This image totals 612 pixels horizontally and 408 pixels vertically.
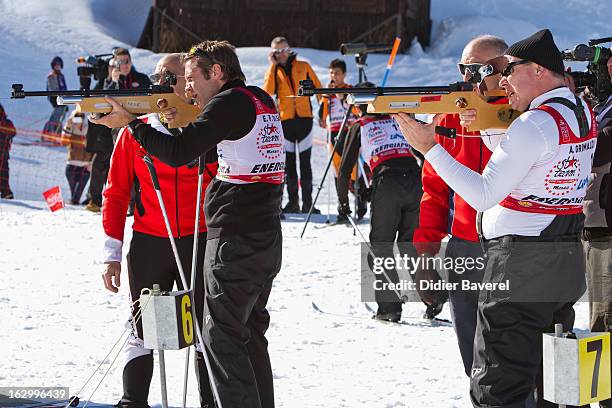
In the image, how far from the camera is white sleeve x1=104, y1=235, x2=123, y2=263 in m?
4.82

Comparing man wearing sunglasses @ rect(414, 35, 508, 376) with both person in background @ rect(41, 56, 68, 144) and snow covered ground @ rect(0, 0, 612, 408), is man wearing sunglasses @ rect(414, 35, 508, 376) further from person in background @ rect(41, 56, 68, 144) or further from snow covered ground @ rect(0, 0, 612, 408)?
person in background @ rect(41, 56, 68, 144)

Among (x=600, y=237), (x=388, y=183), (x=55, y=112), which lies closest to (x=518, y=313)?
(x=600, y=237)

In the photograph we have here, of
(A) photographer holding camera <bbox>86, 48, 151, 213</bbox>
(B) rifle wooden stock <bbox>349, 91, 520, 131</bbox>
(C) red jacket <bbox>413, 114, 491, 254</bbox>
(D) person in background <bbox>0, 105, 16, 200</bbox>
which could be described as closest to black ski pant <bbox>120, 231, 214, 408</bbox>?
(C) red jacket <bbox>413, 114, 491, 254</bbox>

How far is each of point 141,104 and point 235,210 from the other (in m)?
0.61

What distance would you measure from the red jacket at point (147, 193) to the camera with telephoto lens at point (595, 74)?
1.70m

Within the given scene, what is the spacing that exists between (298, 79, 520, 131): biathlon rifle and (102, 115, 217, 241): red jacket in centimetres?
114

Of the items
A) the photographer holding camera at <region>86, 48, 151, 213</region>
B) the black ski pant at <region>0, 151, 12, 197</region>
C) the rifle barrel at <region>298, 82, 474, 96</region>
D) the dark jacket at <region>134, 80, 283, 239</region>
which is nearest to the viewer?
the rifle barrel at <region>298, 82, 474, 96</region>

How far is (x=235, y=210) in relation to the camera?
4.11 metres

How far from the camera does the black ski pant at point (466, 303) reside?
4.29 meters

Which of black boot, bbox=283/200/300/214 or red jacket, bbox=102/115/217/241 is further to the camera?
black boot, bbox=283/200/300/214

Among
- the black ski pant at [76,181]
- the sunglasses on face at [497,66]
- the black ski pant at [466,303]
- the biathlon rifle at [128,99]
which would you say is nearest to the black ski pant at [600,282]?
the black ski pant at [466,303]

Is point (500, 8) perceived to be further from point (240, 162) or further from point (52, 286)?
point (240, 162)

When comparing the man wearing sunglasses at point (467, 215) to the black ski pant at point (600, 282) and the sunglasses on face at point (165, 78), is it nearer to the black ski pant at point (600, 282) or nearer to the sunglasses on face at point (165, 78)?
the black ski pant at point (600, 282)


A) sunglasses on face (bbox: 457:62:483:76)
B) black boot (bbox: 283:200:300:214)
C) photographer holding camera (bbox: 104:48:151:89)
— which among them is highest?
photographer holding camera (bbox: 104:48:151:89)
